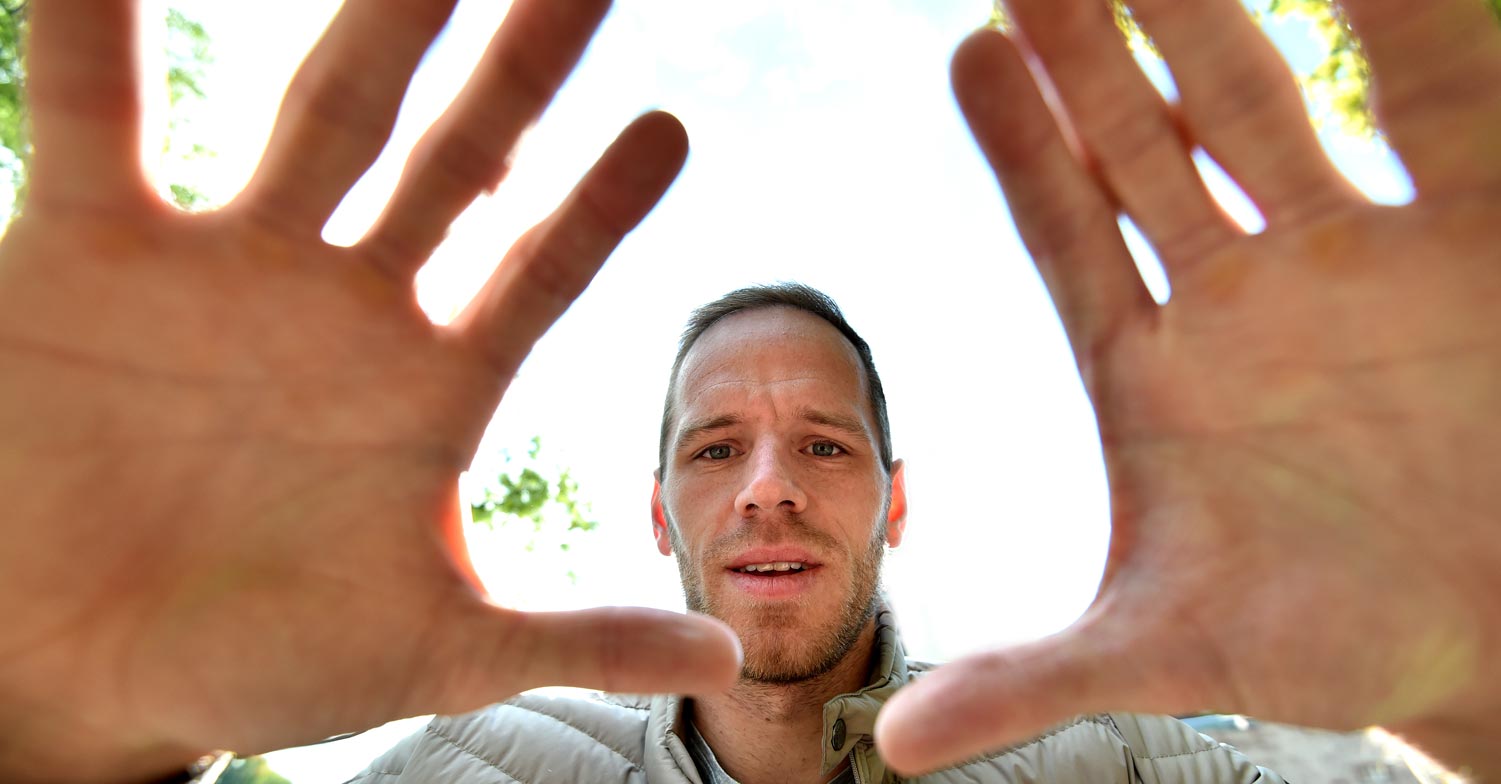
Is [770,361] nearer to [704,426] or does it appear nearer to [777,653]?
[704,426]

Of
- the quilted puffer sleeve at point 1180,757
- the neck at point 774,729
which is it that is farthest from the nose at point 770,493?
the quilted puffer sleeve at point 1180,757

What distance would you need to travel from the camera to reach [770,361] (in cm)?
219

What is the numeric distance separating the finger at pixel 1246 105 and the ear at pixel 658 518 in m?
1.87

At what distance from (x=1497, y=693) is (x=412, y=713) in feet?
3.72

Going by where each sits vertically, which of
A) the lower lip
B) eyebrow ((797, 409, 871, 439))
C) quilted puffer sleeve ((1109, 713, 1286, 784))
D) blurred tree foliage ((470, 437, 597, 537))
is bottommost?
quilted puffer sleeve ((1109, 713, 1286, 784))

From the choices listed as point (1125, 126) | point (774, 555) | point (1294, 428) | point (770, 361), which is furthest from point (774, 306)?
point (1294, 428)

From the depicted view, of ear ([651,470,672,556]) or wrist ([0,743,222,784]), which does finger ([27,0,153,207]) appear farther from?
ear ([651,470,672,556])

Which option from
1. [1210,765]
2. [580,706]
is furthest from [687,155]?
[1210,765]

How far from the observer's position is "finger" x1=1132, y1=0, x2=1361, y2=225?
831 millimetres

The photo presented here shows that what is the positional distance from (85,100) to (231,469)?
1.34ft

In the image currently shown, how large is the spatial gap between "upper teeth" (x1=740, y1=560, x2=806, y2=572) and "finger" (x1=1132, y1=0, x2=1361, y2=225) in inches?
50.9

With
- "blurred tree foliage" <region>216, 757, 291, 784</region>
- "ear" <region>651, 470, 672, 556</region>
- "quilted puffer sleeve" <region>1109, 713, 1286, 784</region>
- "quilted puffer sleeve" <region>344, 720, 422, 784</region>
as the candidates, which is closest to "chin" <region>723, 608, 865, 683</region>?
"ear" <region>651, 470, 672, 556</region>

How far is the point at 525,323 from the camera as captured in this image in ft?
3.20

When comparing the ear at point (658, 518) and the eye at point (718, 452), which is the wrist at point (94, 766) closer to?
the eye at point (718, 452)
